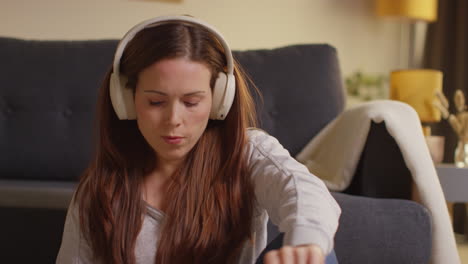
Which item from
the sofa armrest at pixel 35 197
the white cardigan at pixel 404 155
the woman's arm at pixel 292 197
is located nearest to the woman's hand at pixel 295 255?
the woman's arm at pixel 292 197

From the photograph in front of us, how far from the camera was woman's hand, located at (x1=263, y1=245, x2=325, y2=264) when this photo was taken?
2.19 feet

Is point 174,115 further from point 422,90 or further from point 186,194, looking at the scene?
point 422,90

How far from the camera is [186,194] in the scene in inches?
42.6

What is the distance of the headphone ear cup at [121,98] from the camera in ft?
3.23

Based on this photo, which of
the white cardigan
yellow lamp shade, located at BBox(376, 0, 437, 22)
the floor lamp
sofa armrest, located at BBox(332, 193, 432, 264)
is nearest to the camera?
sofa armrest, located at BBox(332, 193, 432, 264)

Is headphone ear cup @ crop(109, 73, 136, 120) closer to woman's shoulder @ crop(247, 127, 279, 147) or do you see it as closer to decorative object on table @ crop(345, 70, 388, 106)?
woman's shoulder @ crop(247, 127, 279, 147)

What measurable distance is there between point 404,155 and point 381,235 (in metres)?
0.27

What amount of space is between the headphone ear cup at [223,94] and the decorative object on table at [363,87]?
7.67ft

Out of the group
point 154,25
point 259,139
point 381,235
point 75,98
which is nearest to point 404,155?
point 381,235

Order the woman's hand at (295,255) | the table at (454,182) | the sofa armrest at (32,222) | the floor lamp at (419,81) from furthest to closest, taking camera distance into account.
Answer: the floor lamp at (419,81)
the table at (454,182)
the sofa armrest at (32,222)
the woman's hand at (295,255)

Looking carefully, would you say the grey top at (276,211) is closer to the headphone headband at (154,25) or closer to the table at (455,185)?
the headphone headband at (154,25)

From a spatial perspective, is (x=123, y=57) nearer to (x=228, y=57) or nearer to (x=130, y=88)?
(x=130, y=88)

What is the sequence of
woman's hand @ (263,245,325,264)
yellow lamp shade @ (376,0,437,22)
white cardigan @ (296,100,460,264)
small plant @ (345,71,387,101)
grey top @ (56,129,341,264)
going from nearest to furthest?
1. woman's hand @ (263,245,325,264)
2. grey top @ (56,129,341,264)
3. white cardigan @ (296,100,460,264)
4. yellow lamp shade @ (376,0,437,22)
5. small plant @ (345,71,387,101)

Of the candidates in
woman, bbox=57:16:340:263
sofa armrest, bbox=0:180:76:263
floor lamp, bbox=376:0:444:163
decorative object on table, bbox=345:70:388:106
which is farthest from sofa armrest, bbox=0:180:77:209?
decorative object on table, bbox=345:70:388:106
